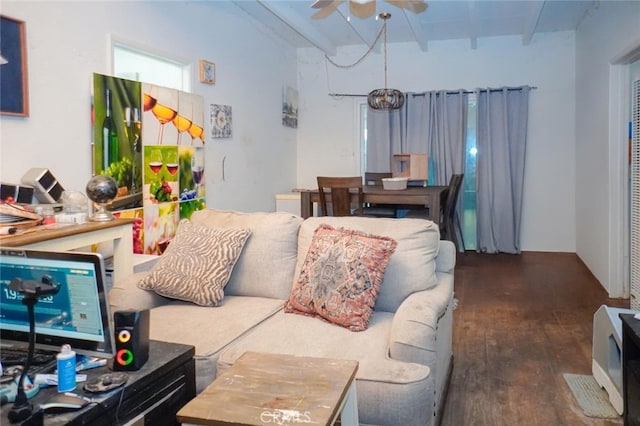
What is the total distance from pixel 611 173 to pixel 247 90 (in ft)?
11.2

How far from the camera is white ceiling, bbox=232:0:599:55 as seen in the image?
16.0 ft

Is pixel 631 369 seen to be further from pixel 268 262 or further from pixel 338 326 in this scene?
pixel 268 262

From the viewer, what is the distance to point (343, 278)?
2205 millimetres

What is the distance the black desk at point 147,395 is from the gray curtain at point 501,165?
5339 mm

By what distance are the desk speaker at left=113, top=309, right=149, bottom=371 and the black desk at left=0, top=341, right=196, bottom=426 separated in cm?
2

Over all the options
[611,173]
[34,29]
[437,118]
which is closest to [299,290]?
[34,29]

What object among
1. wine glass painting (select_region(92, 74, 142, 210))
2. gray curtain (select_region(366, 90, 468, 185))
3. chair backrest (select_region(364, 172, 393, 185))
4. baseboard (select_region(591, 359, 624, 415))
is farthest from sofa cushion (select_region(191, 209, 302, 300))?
gray curtain (select_region(366, 90, 468, 185))

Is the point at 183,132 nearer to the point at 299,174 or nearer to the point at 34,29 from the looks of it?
the point at 34,29

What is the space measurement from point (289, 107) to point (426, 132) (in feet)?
5.67

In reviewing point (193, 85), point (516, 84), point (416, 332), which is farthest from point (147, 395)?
point (516, 84)

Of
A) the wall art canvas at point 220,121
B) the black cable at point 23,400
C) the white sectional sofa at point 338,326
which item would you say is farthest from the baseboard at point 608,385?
the wall art canvas at point 220,121

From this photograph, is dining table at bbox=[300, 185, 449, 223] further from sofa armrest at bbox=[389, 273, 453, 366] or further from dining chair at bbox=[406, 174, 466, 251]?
sofa armrest at bbox=[389, 273, 453, 366]

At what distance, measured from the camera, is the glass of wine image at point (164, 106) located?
3706 mm

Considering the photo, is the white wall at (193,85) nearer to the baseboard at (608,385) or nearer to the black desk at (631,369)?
the black desk at (631,369)
